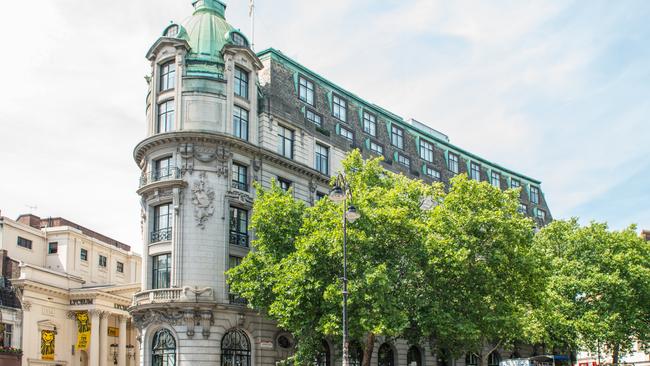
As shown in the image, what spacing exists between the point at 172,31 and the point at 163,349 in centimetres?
2107

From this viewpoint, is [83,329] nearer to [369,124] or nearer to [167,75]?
[167,75]

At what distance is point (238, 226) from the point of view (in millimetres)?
46250

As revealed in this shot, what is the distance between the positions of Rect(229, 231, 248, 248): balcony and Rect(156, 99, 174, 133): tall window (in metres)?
8.02

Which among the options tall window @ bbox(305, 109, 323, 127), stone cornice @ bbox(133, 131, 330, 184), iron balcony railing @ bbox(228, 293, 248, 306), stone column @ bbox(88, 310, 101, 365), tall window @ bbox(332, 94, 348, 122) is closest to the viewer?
iron balcony railing @ bbox(228, 293, 248, 306)

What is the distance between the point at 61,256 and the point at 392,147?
38310 mm

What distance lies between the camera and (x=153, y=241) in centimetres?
4556

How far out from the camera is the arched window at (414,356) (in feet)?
189

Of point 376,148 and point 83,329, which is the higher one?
point 376,148

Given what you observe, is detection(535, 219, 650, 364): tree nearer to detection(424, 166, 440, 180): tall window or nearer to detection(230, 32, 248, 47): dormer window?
detection(424, 166, 440, 180): tall window

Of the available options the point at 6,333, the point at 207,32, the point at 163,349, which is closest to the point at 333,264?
the point at 163,349

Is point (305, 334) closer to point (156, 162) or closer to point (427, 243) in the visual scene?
point (427, 243)

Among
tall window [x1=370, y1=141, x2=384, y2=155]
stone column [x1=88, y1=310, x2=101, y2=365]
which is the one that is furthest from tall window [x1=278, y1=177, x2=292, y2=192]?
stone column [x1=88, y1=310, x2=101, y2=365]

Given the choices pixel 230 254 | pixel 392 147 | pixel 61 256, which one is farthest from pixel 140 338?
pixel 61 256

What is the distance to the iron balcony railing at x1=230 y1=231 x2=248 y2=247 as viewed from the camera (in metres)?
45.6
